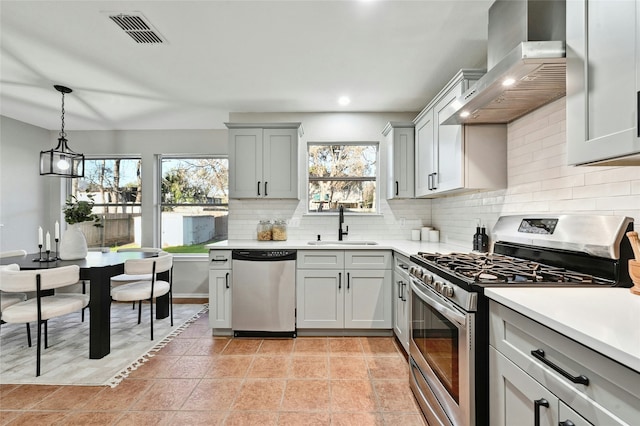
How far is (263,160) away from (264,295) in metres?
1.58

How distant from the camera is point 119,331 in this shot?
137 inches

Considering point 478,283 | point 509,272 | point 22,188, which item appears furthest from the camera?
point 22,188

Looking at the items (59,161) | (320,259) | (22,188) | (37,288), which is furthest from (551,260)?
(22,188)

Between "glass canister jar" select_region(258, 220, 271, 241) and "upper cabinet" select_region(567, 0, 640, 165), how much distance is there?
3135 millimetres

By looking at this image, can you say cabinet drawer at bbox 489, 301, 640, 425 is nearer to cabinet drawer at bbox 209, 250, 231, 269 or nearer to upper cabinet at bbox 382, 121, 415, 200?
upper cabinet at bbox 382, 121, 415, 200

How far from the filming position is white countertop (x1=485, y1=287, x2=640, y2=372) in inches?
30.3

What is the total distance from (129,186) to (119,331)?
98.1 inches

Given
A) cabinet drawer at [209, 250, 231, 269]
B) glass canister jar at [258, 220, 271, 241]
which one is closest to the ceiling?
glass canister jar at [258, 220, 271, 241]

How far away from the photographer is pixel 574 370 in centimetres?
91

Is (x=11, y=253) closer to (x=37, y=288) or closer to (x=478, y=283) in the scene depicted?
(x=37, y=288)

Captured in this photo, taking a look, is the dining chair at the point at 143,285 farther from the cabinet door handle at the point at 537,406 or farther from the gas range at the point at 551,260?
the cabinet door handle at the point at 537,406

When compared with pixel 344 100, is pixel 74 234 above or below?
below

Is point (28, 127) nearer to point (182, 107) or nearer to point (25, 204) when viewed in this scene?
point (25, 204)

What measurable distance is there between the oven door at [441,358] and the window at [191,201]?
3.73m
